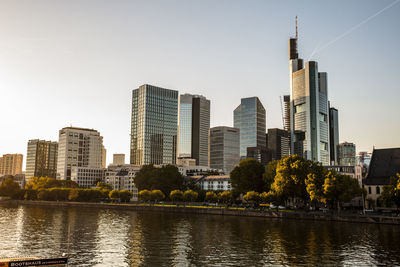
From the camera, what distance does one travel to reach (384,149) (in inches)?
5861

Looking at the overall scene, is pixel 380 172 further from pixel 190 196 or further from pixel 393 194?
pixel 190 196

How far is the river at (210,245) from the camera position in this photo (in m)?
54.7

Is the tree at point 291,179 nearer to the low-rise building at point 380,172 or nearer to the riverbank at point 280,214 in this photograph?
the riverbank at point 280,214

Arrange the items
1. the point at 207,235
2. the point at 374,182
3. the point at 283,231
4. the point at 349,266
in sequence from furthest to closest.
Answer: the point at 374,182, the point at 283,231, the point at 207,235, the point at 349,266

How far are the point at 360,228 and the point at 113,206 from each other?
126 meters

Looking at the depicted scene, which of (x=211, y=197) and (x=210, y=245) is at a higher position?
(x=211, y=197)

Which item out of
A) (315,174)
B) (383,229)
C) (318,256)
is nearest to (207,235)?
(318,256)

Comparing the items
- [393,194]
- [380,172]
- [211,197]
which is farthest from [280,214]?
[211,197]

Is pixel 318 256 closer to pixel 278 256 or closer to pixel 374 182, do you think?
pixel 278 256

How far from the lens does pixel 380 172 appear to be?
477 ft

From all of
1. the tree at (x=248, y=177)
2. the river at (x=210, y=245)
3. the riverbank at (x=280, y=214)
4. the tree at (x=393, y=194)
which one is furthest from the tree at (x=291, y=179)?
the river at (x=210, y=245)

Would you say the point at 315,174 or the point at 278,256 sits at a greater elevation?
the point at 315,174

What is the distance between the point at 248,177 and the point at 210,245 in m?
91.8

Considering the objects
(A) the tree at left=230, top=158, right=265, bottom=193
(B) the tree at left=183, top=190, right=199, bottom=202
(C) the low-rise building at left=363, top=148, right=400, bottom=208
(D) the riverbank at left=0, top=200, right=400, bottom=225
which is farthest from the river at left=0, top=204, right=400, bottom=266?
(B) the tree at left=183, top=190, right=199, bottom=202
